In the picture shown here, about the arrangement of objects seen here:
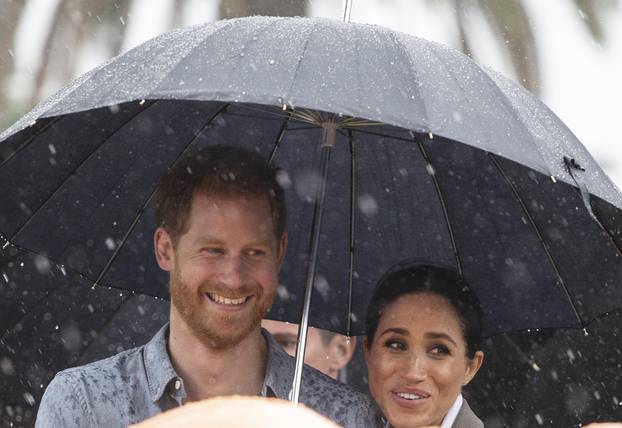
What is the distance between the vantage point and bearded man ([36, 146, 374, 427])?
130 inches

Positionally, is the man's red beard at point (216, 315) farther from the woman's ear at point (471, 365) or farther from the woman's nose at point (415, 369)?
the woman's ear at point (471, 365)

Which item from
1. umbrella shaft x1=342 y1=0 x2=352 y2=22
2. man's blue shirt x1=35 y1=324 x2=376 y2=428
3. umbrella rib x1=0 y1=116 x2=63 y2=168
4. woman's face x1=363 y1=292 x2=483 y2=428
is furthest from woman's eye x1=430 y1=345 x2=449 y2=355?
umbrella rib x1=0 y1=116 x2=63 y2=168

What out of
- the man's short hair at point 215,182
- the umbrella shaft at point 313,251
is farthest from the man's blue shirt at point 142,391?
the man's short hair at point 215,182

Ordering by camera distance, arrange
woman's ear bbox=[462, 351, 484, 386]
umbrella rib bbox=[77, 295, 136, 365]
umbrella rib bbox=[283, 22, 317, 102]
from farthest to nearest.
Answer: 1. umbrella rib bbox=[77, 295, 136, 365]
2. woman's ear bbox=[462, 351, 484, 386]
3. umbrella rib bbox=[283, 22, 317, 102]

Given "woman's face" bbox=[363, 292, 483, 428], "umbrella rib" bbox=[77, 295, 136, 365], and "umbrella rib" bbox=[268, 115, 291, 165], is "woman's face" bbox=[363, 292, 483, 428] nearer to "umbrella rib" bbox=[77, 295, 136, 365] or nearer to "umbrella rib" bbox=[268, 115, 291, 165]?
"umbrella rib" bbox=[268, 115, 291, 165]

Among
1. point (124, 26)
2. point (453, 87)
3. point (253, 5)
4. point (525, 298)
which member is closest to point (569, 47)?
point (253, 5)

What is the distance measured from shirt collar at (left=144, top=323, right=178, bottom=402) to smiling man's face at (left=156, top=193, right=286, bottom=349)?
0.36 ft

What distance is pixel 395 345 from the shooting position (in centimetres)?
370

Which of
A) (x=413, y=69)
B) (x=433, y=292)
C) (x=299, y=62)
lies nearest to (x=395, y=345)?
(x=433, y=292)

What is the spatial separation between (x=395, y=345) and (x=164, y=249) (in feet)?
2.45

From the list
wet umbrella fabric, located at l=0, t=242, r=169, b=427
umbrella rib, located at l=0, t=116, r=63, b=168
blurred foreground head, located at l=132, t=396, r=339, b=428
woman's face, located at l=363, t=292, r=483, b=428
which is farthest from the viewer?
wet umbrella fabric, located at l=0, t=242, r=169, b=427

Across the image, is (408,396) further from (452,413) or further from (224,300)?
(224,300)

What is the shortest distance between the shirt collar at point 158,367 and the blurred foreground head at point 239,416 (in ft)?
7.47

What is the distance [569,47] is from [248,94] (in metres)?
9.81
